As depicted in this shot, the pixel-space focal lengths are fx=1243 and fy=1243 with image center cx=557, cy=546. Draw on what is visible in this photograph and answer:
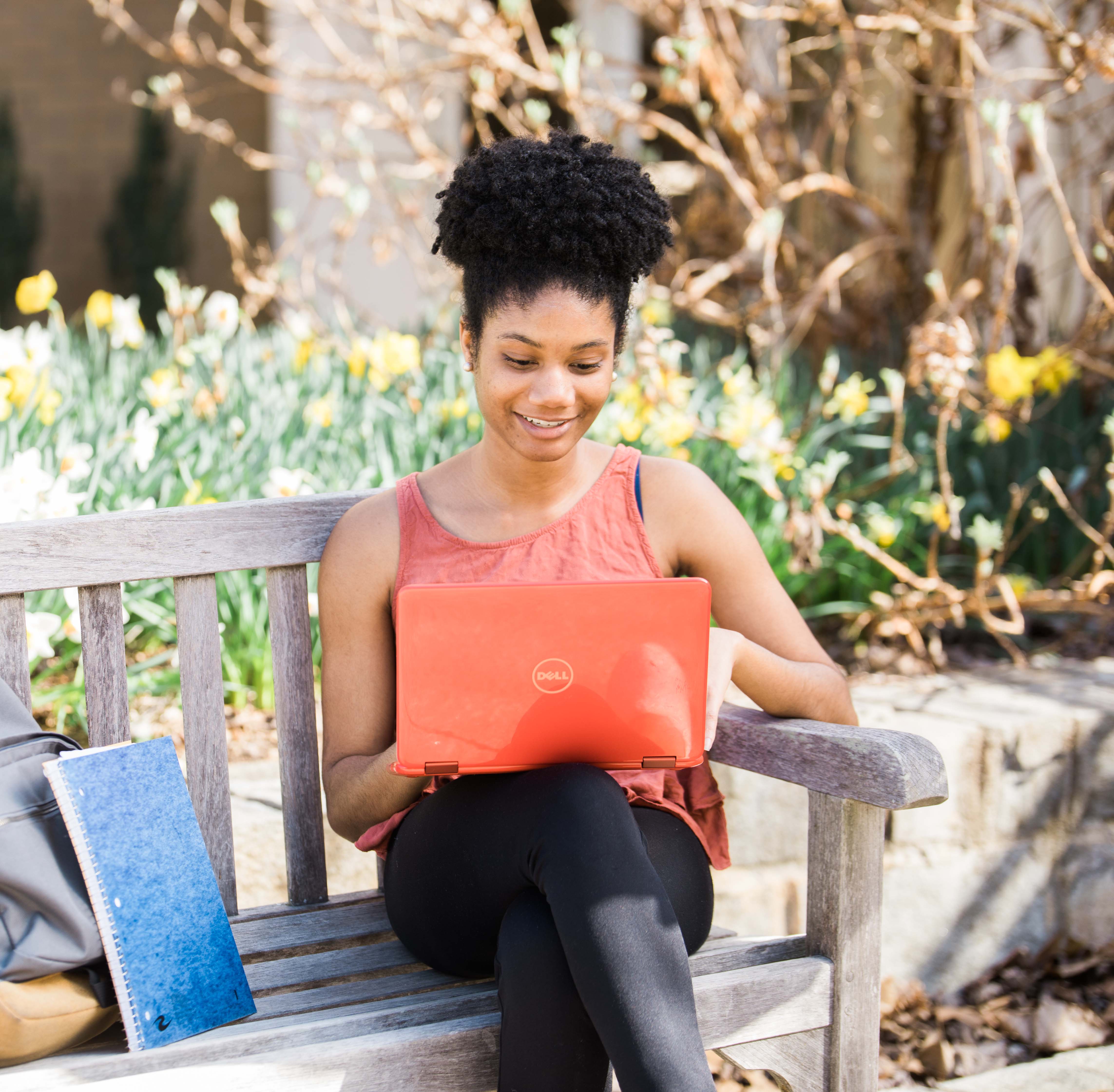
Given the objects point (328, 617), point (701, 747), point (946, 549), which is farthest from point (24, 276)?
point (701, 747)

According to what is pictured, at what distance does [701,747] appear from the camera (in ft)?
4.84

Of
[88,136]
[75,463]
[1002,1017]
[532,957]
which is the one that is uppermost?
[88,136]

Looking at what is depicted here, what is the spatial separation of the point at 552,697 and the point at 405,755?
7.1 inches

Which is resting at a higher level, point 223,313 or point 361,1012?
point 223,313

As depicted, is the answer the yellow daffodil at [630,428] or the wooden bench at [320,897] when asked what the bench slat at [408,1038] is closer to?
the wooden bench at [320,897]

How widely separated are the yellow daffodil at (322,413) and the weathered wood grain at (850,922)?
5.23ft

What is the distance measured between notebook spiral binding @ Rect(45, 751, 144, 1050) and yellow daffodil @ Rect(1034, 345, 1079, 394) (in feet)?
7.60

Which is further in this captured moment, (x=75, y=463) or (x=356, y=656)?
(x=75, y=463)

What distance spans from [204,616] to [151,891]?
1.43 feet

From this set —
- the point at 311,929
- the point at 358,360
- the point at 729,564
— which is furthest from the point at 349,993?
the point at 358,360

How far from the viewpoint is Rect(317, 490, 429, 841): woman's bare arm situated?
1.74 m

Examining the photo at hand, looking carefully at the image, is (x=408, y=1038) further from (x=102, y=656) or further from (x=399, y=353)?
(x=399, y=353)

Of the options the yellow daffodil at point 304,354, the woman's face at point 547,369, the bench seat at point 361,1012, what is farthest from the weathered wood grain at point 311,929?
the yellow daffodil at point 304,354

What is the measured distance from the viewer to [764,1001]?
159 cm
